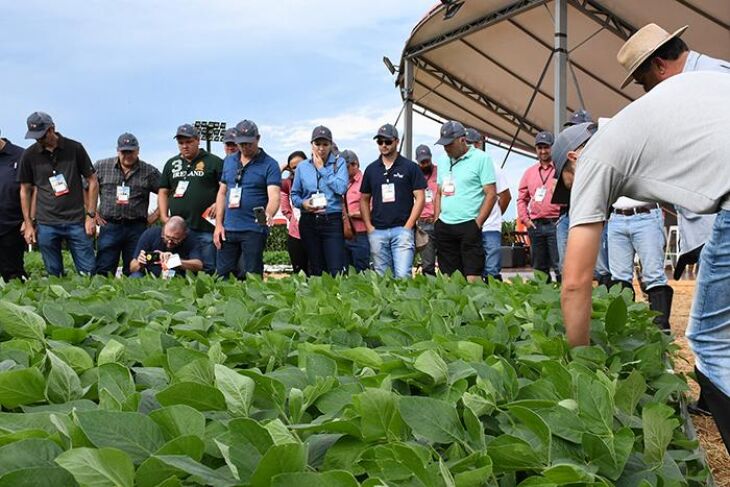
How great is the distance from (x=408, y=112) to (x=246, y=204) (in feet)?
39.1

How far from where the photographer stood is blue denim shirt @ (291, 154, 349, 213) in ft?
25.9

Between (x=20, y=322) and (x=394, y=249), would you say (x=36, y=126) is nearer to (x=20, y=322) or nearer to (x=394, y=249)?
(x=394, y=249)

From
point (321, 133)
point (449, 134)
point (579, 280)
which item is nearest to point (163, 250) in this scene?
point (321, 133)

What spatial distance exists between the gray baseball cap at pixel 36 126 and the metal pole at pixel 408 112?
39.1 ft

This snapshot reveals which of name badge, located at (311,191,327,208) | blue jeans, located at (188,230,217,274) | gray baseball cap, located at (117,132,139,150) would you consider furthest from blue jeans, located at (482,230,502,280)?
gray baseball cap, located at (117,132,139,150)

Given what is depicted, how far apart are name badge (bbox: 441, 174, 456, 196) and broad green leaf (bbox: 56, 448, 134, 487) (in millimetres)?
6642

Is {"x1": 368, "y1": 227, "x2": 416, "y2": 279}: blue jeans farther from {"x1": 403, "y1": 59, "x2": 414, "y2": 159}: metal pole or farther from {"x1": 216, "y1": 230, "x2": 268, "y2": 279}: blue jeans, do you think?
{"x1": 403, "y1": 59, "x2": 414, "y2": 159}: metal pole

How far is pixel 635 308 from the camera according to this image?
9.33 ft

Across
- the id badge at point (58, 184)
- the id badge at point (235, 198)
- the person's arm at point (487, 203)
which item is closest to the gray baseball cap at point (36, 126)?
the id badge at point (58, 184)

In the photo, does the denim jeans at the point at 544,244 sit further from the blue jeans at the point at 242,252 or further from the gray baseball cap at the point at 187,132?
the gray baseball cap at the point at 187,132

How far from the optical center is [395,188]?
305 inches

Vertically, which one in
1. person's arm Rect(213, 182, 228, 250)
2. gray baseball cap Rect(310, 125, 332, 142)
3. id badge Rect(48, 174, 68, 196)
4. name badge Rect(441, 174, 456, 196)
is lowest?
person's arm Rect(213, 182, 228, 250)

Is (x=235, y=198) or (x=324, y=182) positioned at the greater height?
(x=324, y=182)

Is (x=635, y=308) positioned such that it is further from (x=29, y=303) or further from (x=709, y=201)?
(x=29, y=303)
